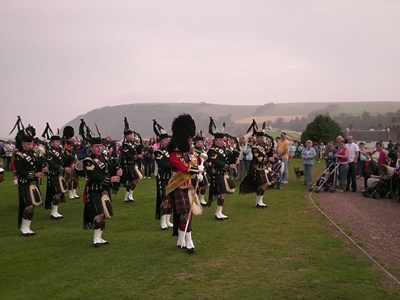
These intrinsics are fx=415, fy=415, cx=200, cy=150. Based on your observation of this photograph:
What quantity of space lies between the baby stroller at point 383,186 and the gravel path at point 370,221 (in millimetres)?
→ 364

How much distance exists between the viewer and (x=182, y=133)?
8180mm

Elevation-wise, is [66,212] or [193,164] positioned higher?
[193,164]

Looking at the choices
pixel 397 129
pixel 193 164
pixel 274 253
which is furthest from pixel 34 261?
pixel 397 129

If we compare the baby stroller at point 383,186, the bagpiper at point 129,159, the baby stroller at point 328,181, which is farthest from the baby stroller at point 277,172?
the bagpiper at point 129,159

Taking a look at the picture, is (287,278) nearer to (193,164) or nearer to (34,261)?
(193,164)

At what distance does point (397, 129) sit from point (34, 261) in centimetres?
8052

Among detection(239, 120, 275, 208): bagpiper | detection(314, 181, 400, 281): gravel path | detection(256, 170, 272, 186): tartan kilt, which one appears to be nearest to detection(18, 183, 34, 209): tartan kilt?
detection(239, 120, 275, 208): bagpiper

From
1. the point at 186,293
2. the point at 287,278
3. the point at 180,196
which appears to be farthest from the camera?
the point at 180,196

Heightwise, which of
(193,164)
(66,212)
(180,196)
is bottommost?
(66,212)

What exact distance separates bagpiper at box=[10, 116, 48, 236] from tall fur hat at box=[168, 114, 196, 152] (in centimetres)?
352

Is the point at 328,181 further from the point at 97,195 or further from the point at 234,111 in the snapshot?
the point at 234,111

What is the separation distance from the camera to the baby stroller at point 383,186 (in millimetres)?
14281

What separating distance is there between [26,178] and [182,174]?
13.0 feet

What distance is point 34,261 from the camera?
25.1ft
